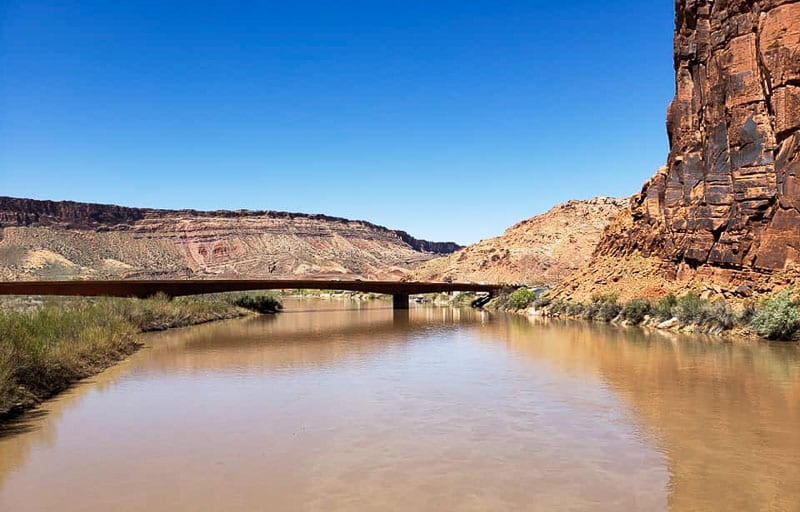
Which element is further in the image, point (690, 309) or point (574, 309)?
point (574, 309)

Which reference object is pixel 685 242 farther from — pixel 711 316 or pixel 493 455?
pixel 493 455

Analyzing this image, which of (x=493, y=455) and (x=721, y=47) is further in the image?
(x=721, y=47)

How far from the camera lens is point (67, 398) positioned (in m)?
16.3

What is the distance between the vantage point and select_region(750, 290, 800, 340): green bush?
94.2 feet

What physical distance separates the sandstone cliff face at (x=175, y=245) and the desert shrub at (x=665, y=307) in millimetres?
97771

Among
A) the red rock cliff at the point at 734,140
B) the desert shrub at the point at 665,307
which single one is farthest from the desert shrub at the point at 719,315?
the red rock cliff at the point at 734,140

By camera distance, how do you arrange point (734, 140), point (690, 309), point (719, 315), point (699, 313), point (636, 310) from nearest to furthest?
point (719, 315) → point (699, 313) → point (690, 309) → point (734, 140) → point (636, 310)

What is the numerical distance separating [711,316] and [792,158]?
9.28 metres

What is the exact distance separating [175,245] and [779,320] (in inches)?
6205

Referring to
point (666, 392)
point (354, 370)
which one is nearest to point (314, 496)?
point (666, 392)

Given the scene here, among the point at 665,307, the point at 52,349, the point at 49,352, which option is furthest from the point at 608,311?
the point at 49,352

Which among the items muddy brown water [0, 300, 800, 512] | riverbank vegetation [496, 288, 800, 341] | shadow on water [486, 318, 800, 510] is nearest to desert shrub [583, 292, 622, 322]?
riverbank vegetation [496, 288, 800, 341]

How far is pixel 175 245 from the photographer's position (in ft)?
545

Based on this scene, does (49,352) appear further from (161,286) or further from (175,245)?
(175,245)
